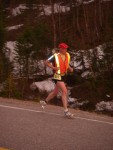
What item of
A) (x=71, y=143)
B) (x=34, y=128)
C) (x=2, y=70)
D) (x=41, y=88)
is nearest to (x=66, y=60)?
(x=34, y=128)

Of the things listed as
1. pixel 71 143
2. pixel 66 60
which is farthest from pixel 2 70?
pixel 71 143

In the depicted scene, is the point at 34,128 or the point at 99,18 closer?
the point at 34,128

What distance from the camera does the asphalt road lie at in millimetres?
7754

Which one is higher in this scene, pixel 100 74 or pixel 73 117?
pixel 100 74

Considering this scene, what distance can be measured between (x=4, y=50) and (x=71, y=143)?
68.8ft

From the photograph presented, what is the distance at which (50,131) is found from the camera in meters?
8.96

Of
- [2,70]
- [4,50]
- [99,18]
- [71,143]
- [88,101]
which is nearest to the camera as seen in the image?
[71,143]

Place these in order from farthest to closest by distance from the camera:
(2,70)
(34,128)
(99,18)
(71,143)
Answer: (99,18)
(2,70)
(34,128)
(71,143)

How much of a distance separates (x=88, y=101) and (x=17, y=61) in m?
4.57

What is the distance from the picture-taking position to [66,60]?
36.6 feet

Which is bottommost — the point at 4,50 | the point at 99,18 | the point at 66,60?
the point at 66,60

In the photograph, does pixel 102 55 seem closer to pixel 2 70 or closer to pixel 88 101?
pixel 88 101

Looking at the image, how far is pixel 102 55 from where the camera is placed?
26844 mm

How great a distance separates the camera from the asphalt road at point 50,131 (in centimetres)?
775
